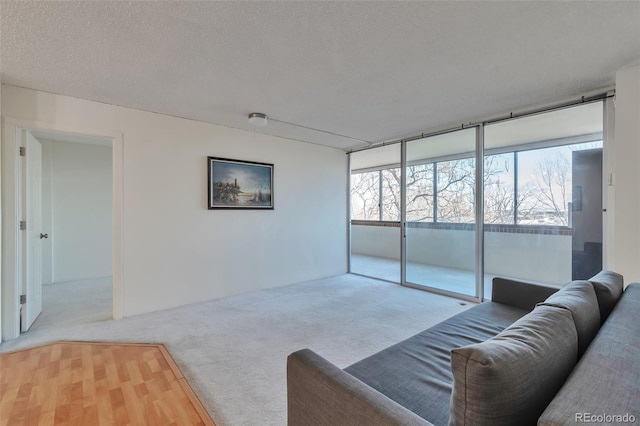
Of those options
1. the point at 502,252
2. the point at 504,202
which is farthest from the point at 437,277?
the point at 504,202

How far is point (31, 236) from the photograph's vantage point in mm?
3018

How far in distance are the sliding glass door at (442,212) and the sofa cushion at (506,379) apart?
3211mm

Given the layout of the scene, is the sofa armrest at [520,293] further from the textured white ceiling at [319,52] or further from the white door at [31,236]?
the white door at [31,236]

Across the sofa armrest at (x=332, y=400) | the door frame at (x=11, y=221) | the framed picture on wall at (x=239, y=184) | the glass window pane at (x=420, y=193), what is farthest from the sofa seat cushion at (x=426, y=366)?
the door frame at (x=11, y=221)

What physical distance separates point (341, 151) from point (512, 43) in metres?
3.52

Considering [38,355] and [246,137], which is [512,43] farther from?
[38,355]

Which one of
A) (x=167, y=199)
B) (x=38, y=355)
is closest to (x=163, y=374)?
(x=38, y=355)

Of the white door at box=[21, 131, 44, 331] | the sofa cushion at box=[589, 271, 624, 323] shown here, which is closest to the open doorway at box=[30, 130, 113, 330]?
the white door at box=[21, 131, 44, 331]

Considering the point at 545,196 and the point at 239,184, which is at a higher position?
the point at 239,184

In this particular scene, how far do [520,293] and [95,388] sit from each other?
318 cm

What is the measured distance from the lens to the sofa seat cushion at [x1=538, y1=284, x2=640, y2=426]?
2.12 feet

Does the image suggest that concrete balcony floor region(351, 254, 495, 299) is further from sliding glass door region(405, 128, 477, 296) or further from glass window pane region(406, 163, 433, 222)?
glass window pane region(406, 163, 433, 222)

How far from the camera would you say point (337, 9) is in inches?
64.4

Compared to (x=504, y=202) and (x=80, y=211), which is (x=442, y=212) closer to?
(x=504, y=202)
